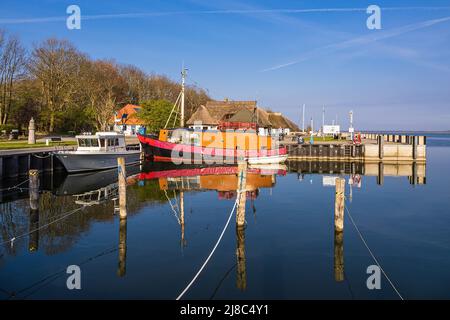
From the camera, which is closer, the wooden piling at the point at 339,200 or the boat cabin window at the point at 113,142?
the wooden piling at the point at 339,200

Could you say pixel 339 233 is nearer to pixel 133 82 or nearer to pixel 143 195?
pixel 143 195

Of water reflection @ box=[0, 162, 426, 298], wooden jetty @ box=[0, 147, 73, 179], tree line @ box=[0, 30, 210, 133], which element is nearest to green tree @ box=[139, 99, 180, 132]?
tree line @ box=[0, 30, 210, 133]

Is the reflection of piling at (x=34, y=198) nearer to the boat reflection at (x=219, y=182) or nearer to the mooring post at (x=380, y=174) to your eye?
the boat reflection at (x=219, y=182)

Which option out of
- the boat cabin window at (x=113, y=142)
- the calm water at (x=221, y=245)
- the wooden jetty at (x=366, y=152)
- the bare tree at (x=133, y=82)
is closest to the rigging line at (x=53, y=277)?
the calm water at (x=221, y=245)

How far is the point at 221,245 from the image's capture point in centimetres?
1465

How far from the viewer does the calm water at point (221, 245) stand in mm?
10844

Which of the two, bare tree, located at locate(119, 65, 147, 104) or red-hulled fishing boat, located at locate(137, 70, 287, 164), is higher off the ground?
bare tree, located at locate(119, 65, 147, 104)

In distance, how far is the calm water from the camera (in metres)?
10.8

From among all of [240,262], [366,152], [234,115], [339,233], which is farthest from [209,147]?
[240,262]

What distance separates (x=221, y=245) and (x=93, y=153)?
22164mm

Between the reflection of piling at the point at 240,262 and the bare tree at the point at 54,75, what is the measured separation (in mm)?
52592

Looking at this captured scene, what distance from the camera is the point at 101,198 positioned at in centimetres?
2353

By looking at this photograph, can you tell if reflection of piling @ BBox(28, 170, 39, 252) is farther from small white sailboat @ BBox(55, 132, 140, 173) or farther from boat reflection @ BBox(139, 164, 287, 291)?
small white sailboat @ BBox(55, 132, 140, 173)

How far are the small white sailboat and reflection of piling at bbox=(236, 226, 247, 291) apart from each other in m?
22.1
